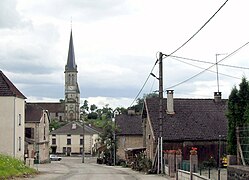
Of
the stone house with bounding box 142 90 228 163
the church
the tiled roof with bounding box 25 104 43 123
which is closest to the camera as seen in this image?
the stone house with bounding box 142 90 228 163

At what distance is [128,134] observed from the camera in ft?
225

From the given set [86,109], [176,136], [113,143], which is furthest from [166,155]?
[86,109]

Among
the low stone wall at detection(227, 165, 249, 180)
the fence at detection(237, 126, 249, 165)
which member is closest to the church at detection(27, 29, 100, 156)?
the fence at detection(237, 126, 249, 165)

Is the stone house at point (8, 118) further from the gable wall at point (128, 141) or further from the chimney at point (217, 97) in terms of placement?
the gable wall at point (128, 141)

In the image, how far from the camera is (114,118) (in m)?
71.2

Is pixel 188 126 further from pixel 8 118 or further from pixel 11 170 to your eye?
pixel 11 170

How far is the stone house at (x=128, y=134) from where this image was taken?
6812 cm

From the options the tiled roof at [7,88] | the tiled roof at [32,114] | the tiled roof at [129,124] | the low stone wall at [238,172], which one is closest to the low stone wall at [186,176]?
the low stone wall at [238,172]

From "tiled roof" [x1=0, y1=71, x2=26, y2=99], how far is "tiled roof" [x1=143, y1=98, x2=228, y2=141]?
39.5ft

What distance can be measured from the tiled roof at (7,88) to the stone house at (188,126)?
12.0 metres

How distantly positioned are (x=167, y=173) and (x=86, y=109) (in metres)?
159

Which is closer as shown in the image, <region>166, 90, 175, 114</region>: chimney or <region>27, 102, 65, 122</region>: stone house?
<region>166, 90, 175, 114</region>: chimney

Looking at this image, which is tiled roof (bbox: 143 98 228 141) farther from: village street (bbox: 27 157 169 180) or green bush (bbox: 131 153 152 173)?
village street (bbox: 27 157 169 180)

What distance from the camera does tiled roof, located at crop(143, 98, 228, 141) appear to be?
44344 mm
